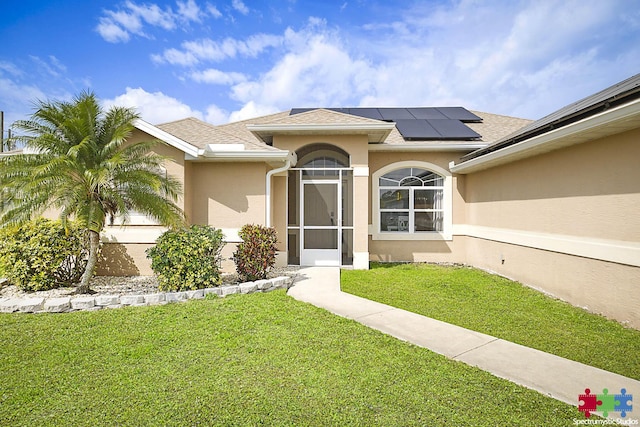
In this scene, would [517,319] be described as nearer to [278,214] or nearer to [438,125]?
[278,214]

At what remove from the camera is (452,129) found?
1244 centimetres

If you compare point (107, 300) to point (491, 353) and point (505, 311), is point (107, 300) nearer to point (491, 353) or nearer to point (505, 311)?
point (491, 353)

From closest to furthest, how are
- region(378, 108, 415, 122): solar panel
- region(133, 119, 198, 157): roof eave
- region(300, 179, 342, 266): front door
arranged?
region(133, 119, 198, 157): roof eave
region(300, 179, 342, 266): front door
region(378, 108, 415, 122): solar panel

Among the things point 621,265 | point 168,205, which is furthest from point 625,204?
point 168,205

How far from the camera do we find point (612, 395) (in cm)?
353

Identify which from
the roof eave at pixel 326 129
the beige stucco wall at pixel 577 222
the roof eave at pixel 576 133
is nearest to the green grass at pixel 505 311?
the beige stucco wall at pixel 577 222

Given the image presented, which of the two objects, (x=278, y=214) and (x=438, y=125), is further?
(x=438, y=125)

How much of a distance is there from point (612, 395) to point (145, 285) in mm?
8964

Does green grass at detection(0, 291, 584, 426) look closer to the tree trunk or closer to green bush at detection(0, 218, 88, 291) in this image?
the tree trunk

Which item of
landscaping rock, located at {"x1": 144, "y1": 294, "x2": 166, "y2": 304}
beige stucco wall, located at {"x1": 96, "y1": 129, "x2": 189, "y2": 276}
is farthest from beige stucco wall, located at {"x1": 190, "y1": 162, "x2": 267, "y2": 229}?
landscaping rock, located at {"x1": 144, "y1": 294, "x2": 166, "y2": 304}

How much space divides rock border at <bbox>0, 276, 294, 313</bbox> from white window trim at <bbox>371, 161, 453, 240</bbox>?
606 cm

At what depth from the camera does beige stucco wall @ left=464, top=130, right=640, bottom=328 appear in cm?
568

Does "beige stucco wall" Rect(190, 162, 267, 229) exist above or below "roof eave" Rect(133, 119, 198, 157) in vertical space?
below

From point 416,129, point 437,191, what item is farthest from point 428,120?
point 437,191
